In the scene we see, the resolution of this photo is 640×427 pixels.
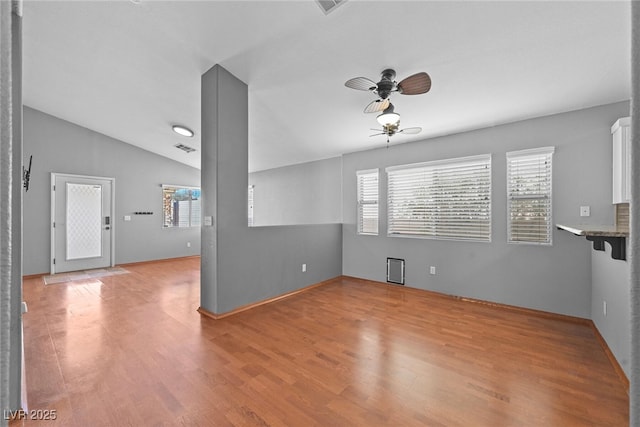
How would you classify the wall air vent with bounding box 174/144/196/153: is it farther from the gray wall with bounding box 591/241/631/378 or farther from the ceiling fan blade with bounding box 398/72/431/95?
the gray wall with bounding box 591/241/631/378

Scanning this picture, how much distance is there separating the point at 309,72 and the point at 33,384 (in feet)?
12.1

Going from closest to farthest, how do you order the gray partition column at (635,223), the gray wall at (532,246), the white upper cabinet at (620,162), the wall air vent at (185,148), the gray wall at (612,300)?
the gray partition column at (635,223) → the gray wall at (612,300) → the white upper cabinet at (620,162) → the gray wall at (532,246) → the wall air vent at (185,148)

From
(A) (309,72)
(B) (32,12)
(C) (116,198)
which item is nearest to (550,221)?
(A) (309,72)

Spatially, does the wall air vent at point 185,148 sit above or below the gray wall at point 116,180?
above

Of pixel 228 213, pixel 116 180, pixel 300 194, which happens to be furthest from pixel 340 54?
pixel 116 180

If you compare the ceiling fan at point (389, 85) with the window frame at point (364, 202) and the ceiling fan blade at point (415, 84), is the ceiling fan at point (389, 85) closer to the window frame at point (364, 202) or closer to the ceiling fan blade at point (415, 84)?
the ceiling fan blade at point (415, 84)

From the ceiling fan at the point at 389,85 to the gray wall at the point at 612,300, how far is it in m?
2.05

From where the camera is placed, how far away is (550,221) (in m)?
3.42

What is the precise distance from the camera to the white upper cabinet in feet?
8.75

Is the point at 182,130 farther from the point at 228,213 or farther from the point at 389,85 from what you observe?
the point at 389,85

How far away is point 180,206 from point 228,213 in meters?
4.94

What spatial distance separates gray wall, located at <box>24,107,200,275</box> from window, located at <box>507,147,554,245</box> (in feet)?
24.1

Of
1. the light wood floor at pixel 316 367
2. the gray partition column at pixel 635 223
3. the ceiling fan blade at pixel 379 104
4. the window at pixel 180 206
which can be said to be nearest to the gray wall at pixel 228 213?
the light wood floor at pixel 316 367

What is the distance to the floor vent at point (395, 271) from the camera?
4.67 metres
